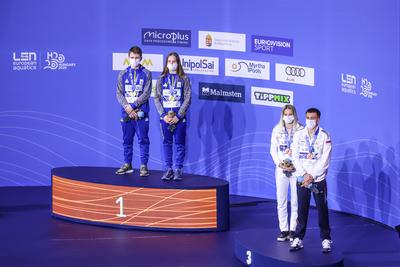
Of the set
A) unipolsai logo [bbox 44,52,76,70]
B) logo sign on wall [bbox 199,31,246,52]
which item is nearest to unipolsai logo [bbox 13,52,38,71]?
unipolsai logo [bbox 44,52,76,70]

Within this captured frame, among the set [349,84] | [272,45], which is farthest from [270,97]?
[349,84]

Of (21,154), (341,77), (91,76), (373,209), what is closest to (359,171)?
(373,209)

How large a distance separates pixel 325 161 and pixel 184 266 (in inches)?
62.4

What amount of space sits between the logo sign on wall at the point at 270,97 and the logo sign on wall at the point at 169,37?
114 centimetres

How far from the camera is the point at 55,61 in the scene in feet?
33.8

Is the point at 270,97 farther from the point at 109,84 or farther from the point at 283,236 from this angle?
the point at 283,236

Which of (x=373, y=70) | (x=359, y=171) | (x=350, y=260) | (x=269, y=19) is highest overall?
(x=269, y=19)

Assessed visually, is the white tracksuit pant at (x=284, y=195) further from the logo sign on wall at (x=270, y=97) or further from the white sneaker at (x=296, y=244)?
the logo sign on wall at (x=270, y=97)

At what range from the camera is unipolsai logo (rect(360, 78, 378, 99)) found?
840 cm

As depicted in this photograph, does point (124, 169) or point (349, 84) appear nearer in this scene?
point (124, 169)

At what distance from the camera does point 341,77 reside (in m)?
8.89

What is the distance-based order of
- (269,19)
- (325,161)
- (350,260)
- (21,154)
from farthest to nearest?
1. (21,154)
2. (269,19)
3. (350,260)
4. (325,161)

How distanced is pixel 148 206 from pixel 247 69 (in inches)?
109

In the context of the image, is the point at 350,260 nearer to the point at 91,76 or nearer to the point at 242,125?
the point at 242,125
